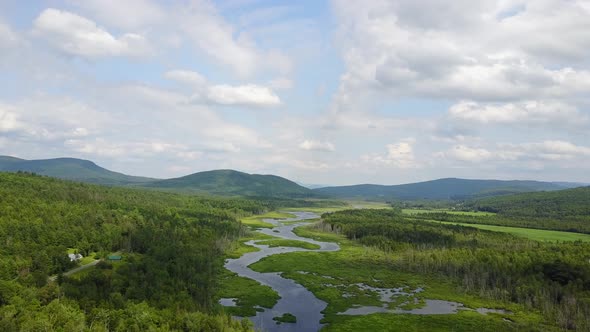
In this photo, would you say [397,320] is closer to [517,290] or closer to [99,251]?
[517,290]

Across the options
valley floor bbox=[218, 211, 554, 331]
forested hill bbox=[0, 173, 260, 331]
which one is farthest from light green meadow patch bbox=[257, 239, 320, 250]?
valley floor bbox=[218, 211, 554, 331]

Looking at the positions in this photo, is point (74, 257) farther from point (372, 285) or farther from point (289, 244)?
point (289, 244)

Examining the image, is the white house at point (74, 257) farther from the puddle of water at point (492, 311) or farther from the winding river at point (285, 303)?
the puddle of water at point (492, 311)

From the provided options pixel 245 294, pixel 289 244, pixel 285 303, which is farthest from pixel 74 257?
pixel 289 244

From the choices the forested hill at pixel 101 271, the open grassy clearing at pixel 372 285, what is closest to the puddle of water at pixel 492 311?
the open grassy clearing at pixel 372 285

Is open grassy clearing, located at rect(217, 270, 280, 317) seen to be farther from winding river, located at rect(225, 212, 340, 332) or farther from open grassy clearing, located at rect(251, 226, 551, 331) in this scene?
open grassy clearing, located at rect(251, 226, 551, 331)

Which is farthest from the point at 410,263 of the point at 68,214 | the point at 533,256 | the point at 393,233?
the point at 68,214
